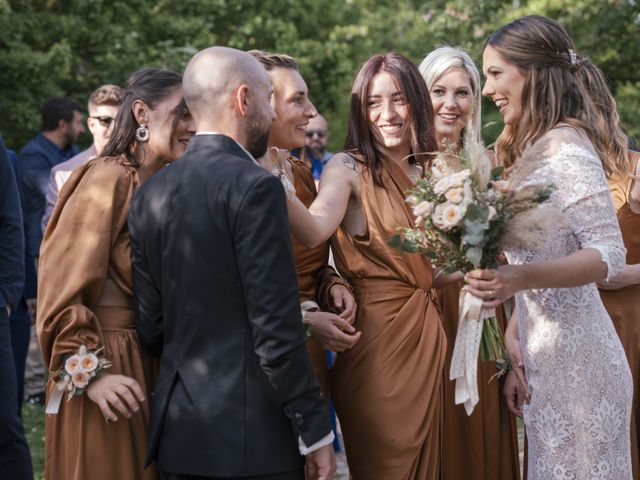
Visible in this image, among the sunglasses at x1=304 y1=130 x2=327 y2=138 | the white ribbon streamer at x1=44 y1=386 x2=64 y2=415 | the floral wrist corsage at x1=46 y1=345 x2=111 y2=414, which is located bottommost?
the white ribbon streamer at x1=44 y1=386 x2=64 y2=415

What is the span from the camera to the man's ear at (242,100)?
3.44 metres

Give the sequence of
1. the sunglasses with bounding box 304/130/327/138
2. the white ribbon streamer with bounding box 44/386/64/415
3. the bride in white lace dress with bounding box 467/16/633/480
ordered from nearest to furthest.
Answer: the bride in white lace dress with bounding box 467/16/633/480, the white ribbon streamer with bounding box 44/386/64/415, the sunglasses with bounding box 304/130/327/138

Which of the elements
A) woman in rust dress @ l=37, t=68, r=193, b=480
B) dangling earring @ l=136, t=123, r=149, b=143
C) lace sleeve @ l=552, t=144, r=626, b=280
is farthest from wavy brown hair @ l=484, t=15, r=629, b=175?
woman in rust dress @ l=37, t=68, r=193, b=480

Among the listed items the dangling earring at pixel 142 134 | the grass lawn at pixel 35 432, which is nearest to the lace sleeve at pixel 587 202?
the dangling earring at pixel 142 134

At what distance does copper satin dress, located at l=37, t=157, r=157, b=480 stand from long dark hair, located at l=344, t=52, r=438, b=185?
4.14 feet

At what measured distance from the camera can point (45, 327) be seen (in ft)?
12.3

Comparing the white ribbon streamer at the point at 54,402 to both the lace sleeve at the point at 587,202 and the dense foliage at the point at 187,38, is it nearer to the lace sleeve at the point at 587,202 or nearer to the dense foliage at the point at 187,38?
the lace sleeve at the point at 587,202

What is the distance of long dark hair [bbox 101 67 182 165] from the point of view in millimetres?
Answer: 4066

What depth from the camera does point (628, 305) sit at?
5.19 metres

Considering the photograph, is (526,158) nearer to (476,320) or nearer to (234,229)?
(476,320)

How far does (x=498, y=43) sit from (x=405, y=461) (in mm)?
1970

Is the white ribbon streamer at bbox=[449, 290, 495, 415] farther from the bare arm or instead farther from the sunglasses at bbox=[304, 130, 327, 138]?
the sunglasses at bbox=[304, 130, 327, 138]

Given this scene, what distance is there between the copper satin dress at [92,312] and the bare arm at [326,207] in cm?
72

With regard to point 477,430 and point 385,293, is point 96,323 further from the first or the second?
point 477,430
